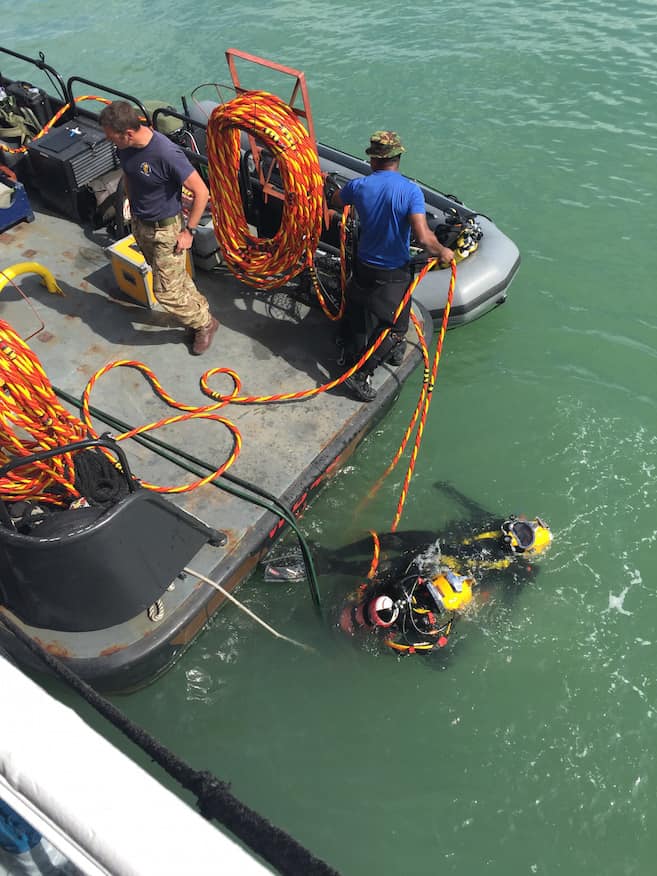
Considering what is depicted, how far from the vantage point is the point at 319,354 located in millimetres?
5457

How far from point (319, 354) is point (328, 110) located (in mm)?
6947

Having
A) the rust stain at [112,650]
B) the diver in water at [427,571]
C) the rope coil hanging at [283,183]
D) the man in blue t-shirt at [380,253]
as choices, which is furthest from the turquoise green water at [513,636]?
the rope coil hanging at [283,183]

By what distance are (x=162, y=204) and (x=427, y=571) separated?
3257mm

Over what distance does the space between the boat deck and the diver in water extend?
614mm

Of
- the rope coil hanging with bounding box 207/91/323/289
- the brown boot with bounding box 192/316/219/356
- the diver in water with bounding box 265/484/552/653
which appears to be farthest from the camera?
the brown boot with bounding box 192/316/219/356

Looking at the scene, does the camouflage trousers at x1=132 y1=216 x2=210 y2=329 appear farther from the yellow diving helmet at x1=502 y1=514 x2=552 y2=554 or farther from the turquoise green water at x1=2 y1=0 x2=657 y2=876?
the yellow diving helmet at x1=502 y1=514 x2=552 y2=554

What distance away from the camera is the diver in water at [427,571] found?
4176 mm

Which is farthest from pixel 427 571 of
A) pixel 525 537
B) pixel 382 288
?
pixel 382 288

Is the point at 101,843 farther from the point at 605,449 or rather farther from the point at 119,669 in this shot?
the point at 605,449

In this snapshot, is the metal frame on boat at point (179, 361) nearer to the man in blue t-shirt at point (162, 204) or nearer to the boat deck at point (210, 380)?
the boat deck at point (210, 380)

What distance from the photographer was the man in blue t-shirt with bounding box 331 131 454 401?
432 centimetres

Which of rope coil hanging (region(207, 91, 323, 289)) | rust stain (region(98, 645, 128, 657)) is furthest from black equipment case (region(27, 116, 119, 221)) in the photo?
rust stain (region(98, 645, 128, 657))

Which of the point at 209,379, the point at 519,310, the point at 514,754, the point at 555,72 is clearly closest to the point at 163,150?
the point at 209,379

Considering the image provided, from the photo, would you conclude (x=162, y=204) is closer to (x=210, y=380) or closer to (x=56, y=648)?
(x=210, y=380)
